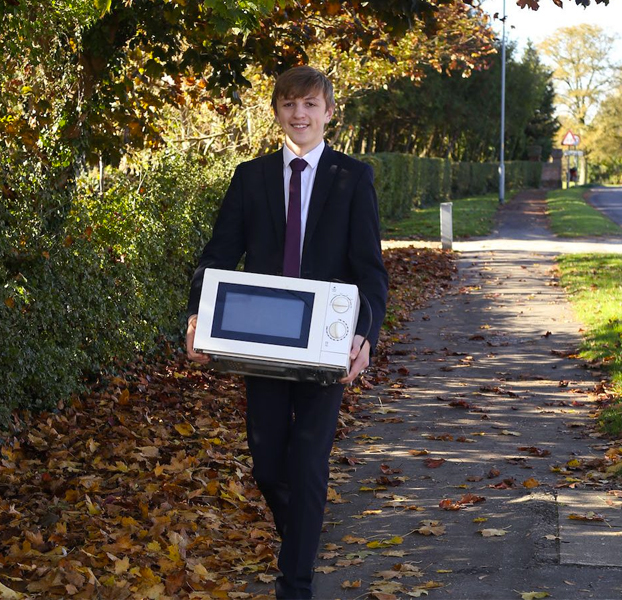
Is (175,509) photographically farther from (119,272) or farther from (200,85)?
(200,85)

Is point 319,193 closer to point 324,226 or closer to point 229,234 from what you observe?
point 324,226

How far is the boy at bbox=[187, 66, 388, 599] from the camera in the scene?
13.4ft

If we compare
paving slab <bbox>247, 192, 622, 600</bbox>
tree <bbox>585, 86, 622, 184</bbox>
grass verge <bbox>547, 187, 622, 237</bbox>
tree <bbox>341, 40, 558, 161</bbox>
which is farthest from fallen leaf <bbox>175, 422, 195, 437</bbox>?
tree <bbox>585, 86, 622, 184</bbox>

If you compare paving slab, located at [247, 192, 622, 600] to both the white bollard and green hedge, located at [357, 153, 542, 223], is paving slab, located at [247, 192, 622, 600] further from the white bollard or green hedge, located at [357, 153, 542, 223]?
green hedge, located at [357, 153, 542, 223]

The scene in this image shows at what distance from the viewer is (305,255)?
4.10 metres

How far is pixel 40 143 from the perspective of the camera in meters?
8.89

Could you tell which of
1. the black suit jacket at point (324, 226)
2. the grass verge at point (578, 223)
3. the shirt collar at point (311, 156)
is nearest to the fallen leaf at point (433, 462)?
the black suit jacket at point (324, 226)

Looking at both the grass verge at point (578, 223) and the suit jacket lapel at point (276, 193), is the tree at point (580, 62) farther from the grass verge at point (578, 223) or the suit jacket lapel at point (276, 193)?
Result: the suit jacket lapel at point (276, 193)

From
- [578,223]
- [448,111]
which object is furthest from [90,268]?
[448,111]

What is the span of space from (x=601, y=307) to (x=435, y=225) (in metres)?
15.1

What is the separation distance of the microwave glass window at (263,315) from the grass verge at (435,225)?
71.3 ft

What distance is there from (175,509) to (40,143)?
4271 mm

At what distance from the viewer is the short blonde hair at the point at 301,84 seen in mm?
4047

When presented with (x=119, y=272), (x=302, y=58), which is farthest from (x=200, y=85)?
(x=119, y=272)
